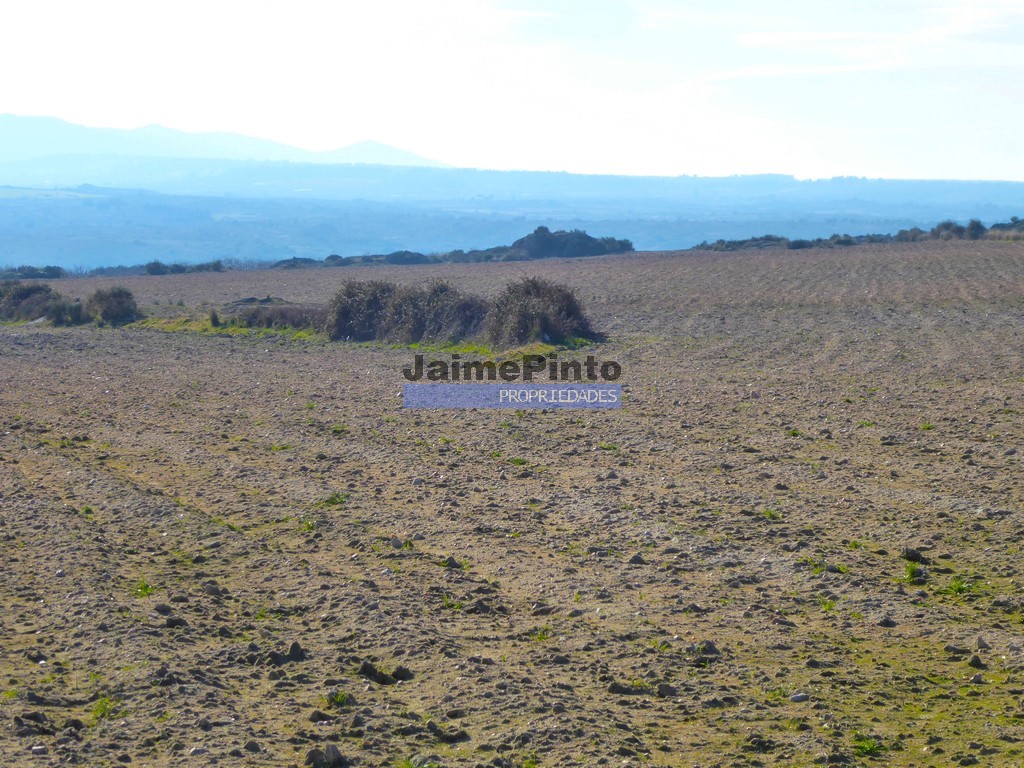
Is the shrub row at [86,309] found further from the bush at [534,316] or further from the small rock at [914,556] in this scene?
the small rock at [914,556]

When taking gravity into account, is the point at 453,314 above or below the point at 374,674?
above

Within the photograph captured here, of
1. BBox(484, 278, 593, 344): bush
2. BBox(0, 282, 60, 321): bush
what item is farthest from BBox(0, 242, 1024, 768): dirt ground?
BBox(0, 282, 60, 321): bush

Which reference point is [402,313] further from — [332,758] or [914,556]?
[332,758]

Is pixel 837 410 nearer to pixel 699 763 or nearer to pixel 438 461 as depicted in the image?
pixel 438 461

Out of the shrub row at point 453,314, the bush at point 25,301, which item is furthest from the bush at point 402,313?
the bush at point 25,301

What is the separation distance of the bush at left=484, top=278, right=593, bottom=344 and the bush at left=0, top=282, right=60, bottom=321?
73.4 feet

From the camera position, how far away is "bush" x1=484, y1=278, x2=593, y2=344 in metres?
27.8

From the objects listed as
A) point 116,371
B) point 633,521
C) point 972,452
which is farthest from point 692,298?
point 633,521

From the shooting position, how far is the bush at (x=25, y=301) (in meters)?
44.2

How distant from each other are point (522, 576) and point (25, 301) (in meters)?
41.1

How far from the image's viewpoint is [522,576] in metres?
9.58

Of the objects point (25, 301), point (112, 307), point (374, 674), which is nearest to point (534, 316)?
point (112, 307)

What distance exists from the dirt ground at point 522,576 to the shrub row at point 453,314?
24.6 feet

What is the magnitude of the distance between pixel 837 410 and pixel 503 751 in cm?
1181
